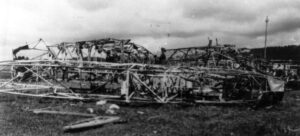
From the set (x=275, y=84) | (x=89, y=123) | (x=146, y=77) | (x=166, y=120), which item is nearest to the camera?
(x=89, y=123)

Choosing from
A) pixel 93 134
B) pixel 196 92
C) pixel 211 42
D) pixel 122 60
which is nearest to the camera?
pixel 93 134

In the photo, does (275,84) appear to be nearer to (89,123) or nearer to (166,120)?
(166,120)

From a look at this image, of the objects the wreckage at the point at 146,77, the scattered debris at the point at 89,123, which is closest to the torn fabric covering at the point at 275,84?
the wreckage at the point at 146,77

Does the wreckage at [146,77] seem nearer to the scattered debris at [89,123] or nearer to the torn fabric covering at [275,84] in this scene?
the torn fabric covering at [275,84]

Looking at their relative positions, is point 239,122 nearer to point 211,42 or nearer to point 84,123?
point 84,123

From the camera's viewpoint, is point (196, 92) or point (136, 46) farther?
point (136, 46)

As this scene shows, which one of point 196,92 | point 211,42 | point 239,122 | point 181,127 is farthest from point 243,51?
point 181,127

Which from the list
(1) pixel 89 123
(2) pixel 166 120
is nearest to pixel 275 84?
(2) pixel 166 120
